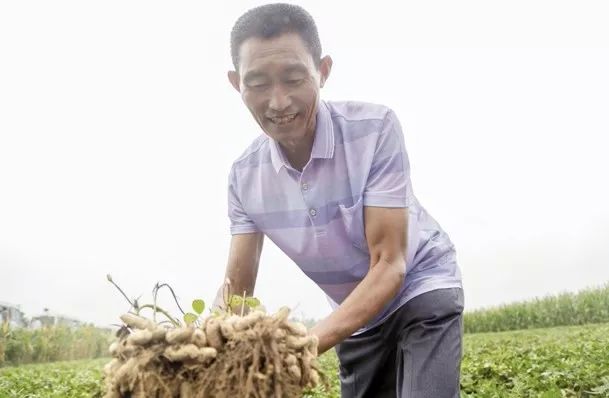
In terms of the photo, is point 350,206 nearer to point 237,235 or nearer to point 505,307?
point 237,235

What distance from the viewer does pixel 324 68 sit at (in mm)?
2695

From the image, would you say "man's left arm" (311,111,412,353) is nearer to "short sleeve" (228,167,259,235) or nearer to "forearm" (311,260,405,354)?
"forearm" (311,260,405,354)

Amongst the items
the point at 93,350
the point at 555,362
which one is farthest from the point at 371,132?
the point at 93,350

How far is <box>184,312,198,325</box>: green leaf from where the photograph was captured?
185 cm

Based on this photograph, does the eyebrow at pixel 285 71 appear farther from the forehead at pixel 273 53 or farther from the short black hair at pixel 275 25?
the short black hair at pixel 275 25

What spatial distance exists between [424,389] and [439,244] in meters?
0.55

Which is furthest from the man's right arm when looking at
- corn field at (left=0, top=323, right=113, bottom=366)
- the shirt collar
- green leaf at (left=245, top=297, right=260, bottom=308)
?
corn field at (left=0, top=323, right=113, bottom=366)

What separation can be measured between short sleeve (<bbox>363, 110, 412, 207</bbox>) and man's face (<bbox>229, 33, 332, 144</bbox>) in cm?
29

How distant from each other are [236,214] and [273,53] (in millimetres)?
776

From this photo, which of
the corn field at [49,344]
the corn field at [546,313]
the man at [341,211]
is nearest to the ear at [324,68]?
the man at [341,211]

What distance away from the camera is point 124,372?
5.47 ft

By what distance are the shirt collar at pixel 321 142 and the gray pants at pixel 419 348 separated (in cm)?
63

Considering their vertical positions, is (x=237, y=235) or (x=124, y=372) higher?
(x=237, y=235)

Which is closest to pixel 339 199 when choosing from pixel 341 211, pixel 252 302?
pixel 341 211
